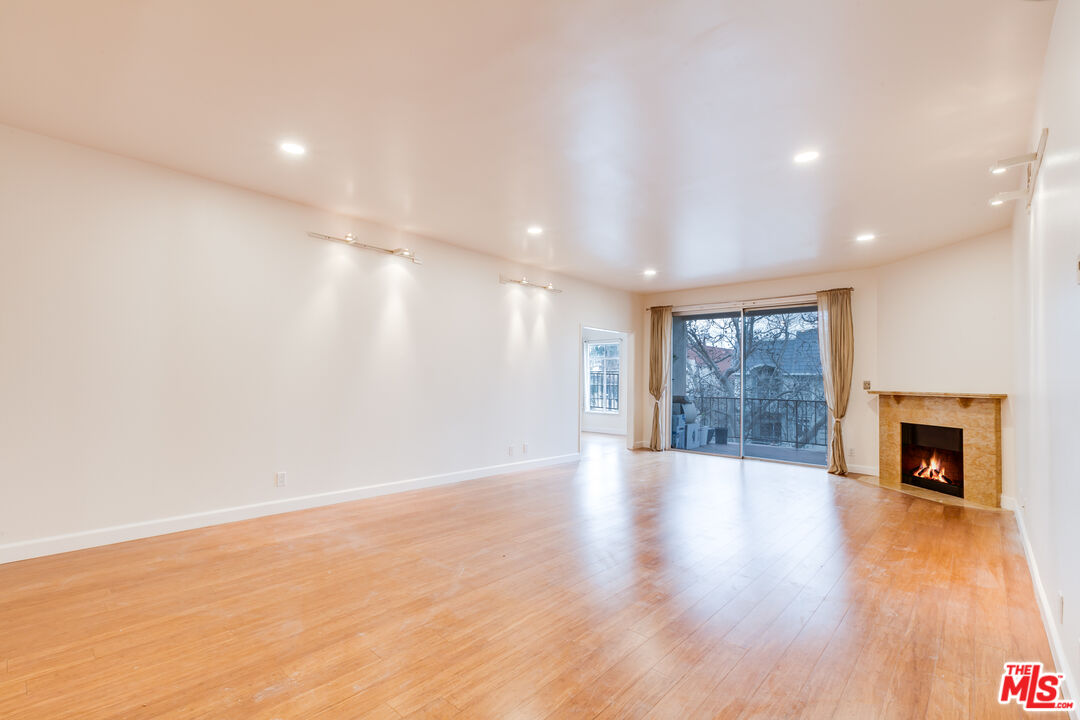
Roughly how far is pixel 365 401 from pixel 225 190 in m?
2.26

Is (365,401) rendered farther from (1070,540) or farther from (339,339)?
(1070,540)

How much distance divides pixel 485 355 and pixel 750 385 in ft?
14.7

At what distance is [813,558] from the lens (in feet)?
11.3

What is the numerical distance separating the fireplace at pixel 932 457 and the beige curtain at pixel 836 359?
784mm

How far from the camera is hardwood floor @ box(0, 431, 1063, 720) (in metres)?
1.89

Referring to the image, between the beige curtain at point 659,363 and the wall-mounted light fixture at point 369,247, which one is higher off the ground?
the wall-mounted light fixture at point 369,247

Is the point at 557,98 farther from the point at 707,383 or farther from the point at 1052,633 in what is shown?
the point at 707,383

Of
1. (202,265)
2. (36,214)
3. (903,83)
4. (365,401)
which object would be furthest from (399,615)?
(903,83)

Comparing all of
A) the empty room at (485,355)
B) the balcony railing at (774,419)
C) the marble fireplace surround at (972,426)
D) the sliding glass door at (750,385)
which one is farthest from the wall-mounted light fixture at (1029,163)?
the balcony railing at (774,419)

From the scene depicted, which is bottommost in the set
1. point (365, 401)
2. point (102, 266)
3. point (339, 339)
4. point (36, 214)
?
point (365, 401)

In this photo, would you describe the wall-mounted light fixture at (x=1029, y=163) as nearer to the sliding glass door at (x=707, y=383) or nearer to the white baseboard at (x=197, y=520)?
the sliding glass door at (x=707, y=383)

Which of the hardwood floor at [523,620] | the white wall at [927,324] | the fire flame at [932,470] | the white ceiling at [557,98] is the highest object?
the white ceiling at [557,98]

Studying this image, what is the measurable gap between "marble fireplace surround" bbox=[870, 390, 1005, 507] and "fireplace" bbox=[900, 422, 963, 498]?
0.41 ft

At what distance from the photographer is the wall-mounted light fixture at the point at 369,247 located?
470 centimetres
